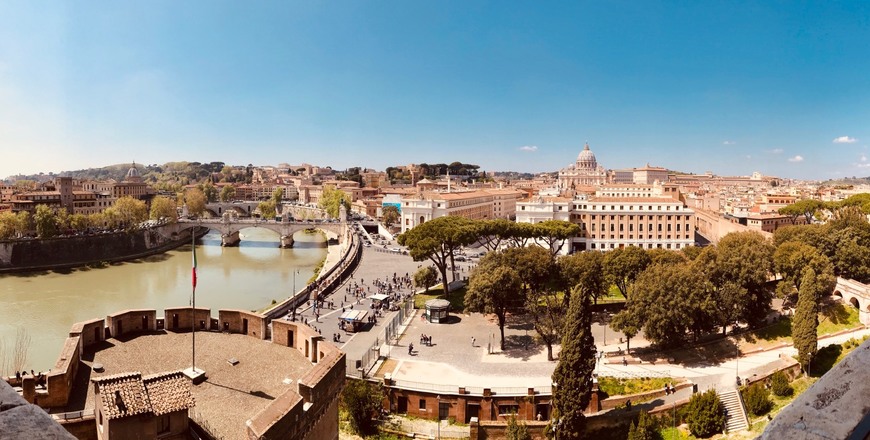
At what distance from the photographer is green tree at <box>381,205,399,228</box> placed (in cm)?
4868

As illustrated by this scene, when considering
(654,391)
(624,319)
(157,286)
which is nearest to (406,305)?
(624,319)

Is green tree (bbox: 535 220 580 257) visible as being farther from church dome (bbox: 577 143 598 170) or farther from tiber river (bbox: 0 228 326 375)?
church dome (bbox: 577 143 598 170)

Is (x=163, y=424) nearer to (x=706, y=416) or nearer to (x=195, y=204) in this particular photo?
(x=706, y=416)

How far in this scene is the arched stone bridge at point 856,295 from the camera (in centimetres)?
1605

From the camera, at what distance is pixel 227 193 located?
78.4 m

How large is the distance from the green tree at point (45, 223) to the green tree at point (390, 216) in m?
24.1

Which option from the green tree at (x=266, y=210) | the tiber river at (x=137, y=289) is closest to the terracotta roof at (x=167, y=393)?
the tiber river at (x=137, y=289)

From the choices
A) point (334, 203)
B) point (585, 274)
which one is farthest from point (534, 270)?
point (334, 203)

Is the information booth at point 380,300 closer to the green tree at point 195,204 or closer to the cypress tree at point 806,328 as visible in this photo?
the cypress tree at point 806,328

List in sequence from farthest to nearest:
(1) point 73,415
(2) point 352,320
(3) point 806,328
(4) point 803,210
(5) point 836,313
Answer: (4) point 803,210 < (2) point 352,320 < (5) point 836,313 < (3) point 806,328 < (1) point 73,415

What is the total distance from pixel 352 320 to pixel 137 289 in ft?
56.7

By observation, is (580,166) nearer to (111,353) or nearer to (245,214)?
(245,214)

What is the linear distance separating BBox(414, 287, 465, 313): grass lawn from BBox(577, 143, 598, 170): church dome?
74.4m

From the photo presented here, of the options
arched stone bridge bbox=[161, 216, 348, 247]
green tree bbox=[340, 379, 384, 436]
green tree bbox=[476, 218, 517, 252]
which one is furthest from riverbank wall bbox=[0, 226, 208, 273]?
green tree bbox=[340, 379, 384, 436]
